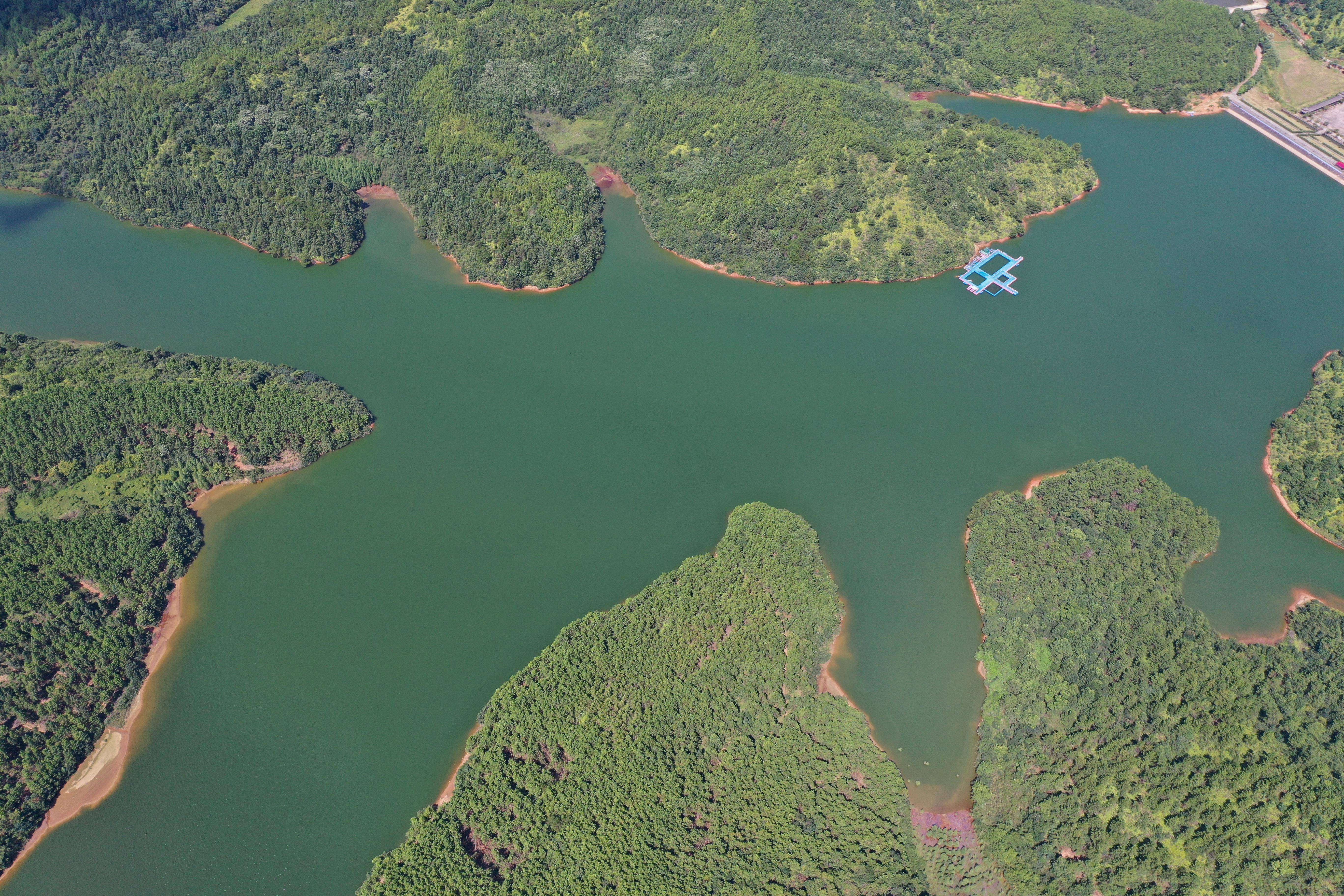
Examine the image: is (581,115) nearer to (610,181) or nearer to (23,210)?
(610,181)

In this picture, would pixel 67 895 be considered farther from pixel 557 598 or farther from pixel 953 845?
pixel 953 845

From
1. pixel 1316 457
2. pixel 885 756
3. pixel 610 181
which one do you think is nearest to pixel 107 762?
pixel 885 756

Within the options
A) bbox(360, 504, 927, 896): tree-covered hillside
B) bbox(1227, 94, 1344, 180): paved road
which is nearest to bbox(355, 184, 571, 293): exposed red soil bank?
bbox(360, 504, 927, 896): tree-covered hillside

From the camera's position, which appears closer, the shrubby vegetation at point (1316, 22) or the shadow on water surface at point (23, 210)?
the shadow on water surface at point (23, 210)

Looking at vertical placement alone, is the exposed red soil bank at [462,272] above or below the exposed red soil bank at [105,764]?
above

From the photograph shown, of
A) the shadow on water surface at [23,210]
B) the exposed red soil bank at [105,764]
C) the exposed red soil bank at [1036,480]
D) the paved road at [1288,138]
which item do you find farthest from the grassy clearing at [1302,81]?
the shadow on water surface at [23,210]

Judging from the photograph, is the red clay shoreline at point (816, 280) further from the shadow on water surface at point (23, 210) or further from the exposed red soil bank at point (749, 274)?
the shadow on water surface at point (23, 210)
